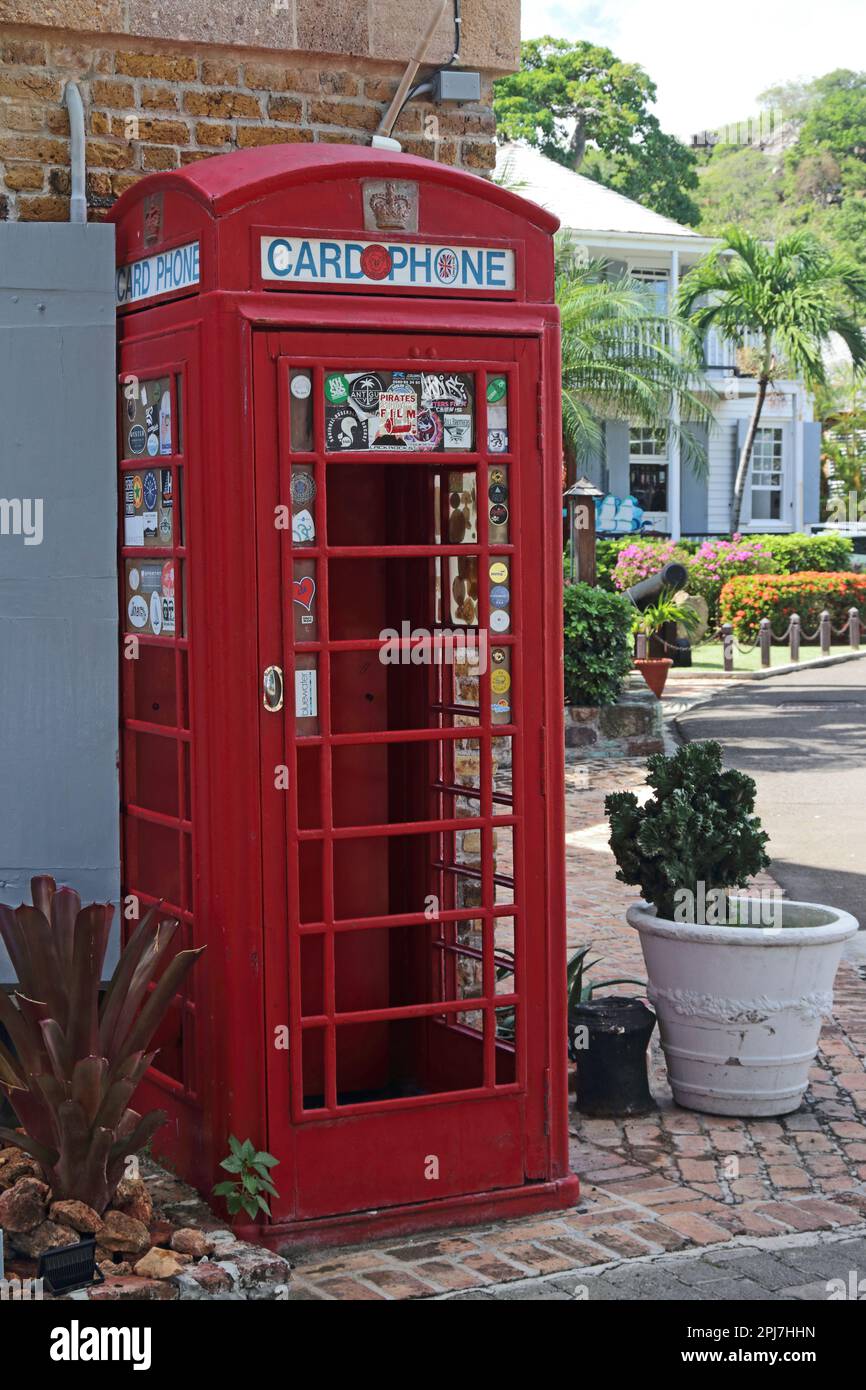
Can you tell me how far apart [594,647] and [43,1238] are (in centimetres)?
1289

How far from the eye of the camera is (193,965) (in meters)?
5.03

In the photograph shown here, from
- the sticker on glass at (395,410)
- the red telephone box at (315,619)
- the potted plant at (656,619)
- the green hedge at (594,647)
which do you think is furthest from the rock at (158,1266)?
the potted plant at (656,619)

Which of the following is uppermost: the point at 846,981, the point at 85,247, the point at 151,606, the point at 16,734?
the point at 85,247

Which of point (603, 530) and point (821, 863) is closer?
point (821, 863)

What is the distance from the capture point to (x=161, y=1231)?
4758 mm

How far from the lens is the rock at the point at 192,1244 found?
180 inches

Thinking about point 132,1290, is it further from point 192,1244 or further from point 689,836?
point 689,836

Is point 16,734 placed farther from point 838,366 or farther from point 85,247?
point 838,366

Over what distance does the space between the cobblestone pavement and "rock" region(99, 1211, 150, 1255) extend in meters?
0.44

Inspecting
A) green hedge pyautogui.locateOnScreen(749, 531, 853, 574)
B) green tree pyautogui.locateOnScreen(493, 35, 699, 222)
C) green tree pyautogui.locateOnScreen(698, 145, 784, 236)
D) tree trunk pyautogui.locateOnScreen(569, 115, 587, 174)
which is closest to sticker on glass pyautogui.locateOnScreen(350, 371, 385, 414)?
green hedge pyautogui.locateOnScreen(749, 531, 853, 574)

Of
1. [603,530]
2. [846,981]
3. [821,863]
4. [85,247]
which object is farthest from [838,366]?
[85,247]

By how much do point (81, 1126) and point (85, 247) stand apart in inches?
107

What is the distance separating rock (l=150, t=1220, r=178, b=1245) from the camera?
15.3 feet

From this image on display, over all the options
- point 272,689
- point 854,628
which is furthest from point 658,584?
point 272,689
